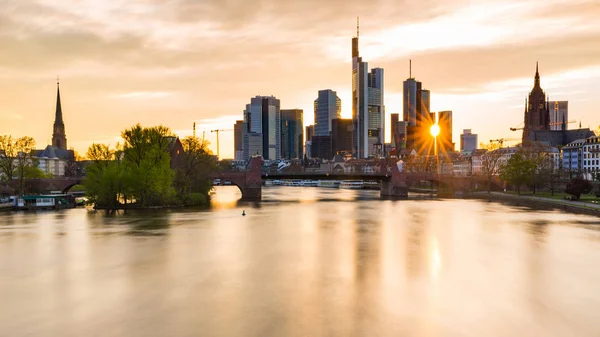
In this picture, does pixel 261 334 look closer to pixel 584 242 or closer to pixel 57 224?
pixel 584 242

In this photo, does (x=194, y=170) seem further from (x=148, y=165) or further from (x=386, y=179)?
(x=386, y=179)

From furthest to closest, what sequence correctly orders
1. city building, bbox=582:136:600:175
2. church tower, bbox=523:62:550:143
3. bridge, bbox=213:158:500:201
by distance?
church tower, bbox=523:62:550:143, city building, bbox=582:136:600:175, bridge, bbox=213:158:500:201

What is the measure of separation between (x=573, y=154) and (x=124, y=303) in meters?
158

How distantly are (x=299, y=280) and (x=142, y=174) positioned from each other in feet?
160

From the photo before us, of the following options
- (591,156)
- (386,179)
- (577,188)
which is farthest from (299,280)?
(591,156)

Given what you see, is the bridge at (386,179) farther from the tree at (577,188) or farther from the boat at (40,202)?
the boat at (40,202)

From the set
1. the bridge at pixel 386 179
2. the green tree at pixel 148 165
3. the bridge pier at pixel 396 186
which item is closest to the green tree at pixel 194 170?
the green tree at pixel 148 165

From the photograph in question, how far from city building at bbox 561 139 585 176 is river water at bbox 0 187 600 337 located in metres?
105

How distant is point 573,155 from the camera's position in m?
151

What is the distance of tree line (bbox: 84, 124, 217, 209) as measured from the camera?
234 ft

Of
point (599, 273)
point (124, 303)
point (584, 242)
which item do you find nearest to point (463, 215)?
point (584, 242)

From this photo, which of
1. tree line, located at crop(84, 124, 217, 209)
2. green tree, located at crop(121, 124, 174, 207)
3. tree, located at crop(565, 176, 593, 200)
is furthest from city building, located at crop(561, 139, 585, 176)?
green tree, located at crop(121, 124, 174, 207)

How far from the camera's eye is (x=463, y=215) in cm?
6662

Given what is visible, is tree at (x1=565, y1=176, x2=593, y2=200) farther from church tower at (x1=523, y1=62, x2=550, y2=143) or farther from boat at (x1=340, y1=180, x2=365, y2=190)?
A: church tower at (x1=523, y1=62, x2=550, y2=143)
